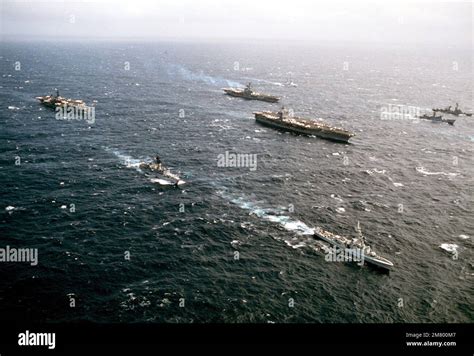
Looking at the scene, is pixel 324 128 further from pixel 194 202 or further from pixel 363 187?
pixel 194 202

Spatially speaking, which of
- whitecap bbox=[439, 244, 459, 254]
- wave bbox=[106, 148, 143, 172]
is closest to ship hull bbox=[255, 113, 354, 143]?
wave bbox=[106, 148, 143, 172]

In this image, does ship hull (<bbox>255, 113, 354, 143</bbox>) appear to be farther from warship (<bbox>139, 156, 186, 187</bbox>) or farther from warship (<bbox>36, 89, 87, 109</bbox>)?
warship (<bbox>36, 89, 87, 109</bbox>)

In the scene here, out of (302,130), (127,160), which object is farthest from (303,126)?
(127,160)

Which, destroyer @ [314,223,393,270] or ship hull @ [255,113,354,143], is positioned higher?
ship hull @ [255,113,354,143]

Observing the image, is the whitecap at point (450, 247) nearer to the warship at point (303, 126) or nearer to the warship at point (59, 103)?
the warship at point (303, 126)

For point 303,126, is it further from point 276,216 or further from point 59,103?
point 59,103

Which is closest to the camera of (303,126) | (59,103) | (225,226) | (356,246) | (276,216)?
(356,246)
